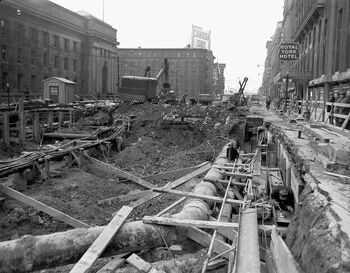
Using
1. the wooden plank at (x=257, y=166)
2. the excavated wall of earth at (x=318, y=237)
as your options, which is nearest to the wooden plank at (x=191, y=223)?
the excavated wall of earth at (x=318, y=237)

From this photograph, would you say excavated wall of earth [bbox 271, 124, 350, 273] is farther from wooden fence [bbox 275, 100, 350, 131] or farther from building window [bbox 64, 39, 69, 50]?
building window [bbox 64, 39, 69, 50]

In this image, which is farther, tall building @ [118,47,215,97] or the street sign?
tall building @ [118,47,215,97]

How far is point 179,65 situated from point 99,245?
98.0 m

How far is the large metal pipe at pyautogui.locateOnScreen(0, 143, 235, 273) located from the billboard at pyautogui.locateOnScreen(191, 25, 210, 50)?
164299 mm

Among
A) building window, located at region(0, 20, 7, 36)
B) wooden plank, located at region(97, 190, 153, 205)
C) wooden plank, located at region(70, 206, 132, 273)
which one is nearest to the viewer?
wooden plank, located at region(70, 206, 132, 273)

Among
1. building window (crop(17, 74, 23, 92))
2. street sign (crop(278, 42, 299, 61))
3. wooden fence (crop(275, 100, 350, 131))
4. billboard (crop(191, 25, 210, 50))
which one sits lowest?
wooden fence (crop(275, 100, 350, 131))

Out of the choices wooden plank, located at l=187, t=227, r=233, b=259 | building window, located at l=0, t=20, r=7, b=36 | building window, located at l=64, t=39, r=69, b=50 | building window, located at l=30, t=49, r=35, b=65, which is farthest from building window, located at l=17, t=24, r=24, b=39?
wooden plank, located at l=187, t=227, r=233, b=259

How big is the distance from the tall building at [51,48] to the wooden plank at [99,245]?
39.8 metres

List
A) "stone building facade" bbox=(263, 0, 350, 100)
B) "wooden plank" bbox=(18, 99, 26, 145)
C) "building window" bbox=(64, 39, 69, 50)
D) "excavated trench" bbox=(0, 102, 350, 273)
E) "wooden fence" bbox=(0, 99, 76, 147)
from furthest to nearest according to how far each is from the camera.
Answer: "building window" bbox=(64, 39, 69, 50) → "stone building facade" bbox=(263, 0, 350, 100) → "wooden plank" bbox=(18, 99, 26, 145) → "wooden fence" bbox=(0, 99, 76, 147) → "excavated trench" bbox=(0, 102, 350, 273)

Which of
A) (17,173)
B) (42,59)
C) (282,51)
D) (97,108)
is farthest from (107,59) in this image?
(17,173)

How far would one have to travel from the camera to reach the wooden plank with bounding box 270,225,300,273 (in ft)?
11.9

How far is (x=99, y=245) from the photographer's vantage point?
15.4ft

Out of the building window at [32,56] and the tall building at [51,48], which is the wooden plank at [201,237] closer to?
the tall building at [51,48]

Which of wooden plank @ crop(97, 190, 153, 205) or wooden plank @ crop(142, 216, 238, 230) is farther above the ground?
wooden plank @ crop(142, 216, 238, 230)
